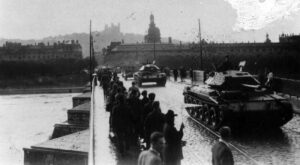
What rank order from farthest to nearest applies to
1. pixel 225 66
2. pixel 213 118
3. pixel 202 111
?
pixel 225 66 → pixel 202 111 → pixel 213 118

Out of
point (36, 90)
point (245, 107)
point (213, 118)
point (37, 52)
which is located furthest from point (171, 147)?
point (37, 52)

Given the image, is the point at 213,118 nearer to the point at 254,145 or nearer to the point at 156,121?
the point at 254,145

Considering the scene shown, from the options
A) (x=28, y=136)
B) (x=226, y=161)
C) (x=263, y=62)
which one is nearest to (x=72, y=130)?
(x=28, y=136)

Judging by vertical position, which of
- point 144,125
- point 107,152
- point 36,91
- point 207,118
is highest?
point 144,125

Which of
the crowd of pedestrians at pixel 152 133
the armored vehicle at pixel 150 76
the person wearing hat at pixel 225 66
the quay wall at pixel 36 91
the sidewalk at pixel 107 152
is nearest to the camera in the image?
the crowd of pedestrians at pixel 152 133

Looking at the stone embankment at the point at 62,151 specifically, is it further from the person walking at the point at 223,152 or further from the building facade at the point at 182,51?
the building facade at the point at 182,51

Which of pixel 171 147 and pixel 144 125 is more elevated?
pixel 144 125

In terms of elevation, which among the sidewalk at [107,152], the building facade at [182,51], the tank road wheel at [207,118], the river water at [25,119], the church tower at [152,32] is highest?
the church tower at [152,32]

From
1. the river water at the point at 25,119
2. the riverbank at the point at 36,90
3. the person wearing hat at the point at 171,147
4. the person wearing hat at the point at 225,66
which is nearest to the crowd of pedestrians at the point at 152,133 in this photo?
the person wearing hat at the point at 171,147
